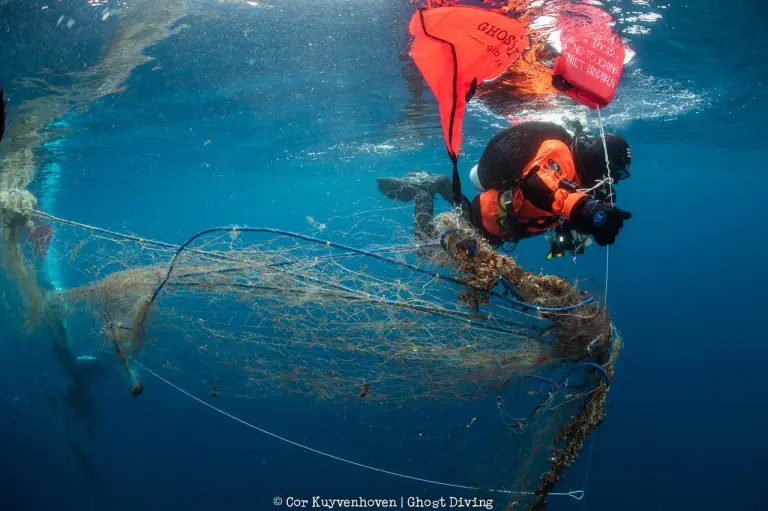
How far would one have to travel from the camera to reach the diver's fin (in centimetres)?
744

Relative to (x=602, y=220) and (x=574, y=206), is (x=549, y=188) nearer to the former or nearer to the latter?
(x=574, y=206)

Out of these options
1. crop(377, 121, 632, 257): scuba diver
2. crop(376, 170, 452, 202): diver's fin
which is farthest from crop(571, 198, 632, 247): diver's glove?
crop(376, 170, 452, 202): diver's fin

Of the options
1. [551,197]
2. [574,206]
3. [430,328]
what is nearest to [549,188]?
[551,197]

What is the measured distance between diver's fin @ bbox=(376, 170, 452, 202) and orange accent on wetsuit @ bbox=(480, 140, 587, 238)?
3061mm

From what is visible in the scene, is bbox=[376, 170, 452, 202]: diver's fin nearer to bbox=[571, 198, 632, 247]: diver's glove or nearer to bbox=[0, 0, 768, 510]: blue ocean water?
bbox=[0, 0, 768, 510]: blue ocean water

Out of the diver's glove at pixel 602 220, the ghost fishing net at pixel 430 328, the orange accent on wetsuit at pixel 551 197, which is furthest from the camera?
the ghost fishing net at pixel 430 328

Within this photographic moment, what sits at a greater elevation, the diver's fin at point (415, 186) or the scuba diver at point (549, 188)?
the scuba diver at point (549, 188)

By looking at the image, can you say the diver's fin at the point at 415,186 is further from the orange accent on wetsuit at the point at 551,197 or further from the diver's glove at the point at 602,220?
the diver's glove at the point at 602,220

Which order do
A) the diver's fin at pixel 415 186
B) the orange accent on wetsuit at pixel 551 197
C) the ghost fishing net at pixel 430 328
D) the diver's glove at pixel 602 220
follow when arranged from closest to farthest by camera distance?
the diver's glove at pixel 602 220, the orange accent on wetsuit at pixel 551 197, the ghost fishing net at pixel 430 328, the diver's fin at pixel 415 186

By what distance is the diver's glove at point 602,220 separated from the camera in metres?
2.64

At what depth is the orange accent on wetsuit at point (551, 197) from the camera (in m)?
3.04

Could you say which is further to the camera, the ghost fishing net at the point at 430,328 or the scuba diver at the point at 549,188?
the ghost fishing net at the point at 430,328

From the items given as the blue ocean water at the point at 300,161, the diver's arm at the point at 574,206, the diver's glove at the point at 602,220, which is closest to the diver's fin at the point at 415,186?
the blue ocean water at the point at 300,161

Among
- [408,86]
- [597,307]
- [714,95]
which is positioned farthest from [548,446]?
[714,95]
